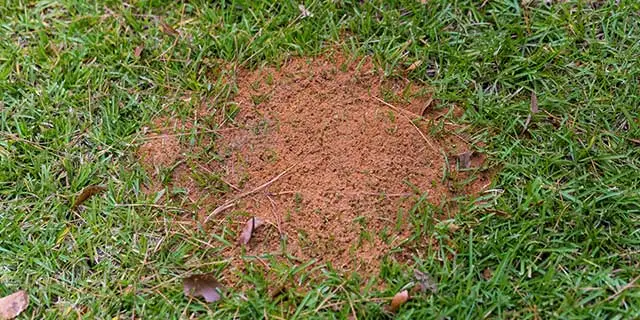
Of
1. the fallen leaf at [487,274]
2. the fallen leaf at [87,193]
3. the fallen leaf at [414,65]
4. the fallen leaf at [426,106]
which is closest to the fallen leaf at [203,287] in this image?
the fallen leaf at [87,193]

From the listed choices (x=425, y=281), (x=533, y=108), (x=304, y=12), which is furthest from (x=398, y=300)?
(x=304, y=12)

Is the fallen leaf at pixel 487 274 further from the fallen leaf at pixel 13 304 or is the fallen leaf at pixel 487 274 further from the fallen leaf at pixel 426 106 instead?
the fallen leaf at pixel 13 304

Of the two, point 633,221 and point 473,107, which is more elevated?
point 473,107

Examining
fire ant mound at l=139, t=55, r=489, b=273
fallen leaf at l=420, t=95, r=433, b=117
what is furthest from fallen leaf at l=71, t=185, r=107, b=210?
fallen leaf at l=420, t=95, r=433, b=117

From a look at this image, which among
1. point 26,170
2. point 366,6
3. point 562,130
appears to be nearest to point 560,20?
point 562,130

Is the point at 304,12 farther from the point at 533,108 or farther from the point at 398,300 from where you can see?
the point at 398,300

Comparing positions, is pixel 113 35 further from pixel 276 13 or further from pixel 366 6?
pixel 366 6
